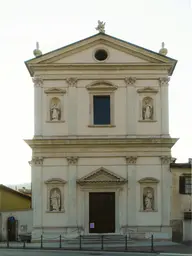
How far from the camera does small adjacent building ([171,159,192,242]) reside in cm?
3409

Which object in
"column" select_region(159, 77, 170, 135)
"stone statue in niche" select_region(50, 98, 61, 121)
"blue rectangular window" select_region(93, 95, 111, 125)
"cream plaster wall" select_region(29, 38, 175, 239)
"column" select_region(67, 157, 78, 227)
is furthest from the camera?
"blue rectangular window" select_region(93, 95, 111, 125)

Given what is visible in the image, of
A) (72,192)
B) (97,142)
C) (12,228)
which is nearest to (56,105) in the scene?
(97,142)

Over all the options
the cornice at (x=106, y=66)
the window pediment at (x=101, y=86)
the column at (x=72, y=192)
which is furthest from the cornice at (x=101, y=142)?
the cornice at (x=106, y=66)

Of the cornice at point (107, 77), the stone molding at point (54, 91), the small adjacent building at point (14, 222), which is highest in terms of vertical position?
the cornice at point (107, 77)

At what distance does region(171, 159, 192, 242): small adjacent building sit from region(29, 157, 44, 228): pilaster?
308 inches

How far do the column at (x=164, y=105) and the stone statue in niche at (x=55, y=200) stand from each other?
7216mm

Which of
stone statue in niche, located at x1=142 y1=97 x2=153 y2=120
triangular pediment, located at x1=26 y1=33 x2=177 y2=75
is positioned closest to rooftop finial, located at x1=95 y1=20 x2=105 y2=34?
triangular pediment, located at x1=26 y1=33 x2=177 y2=75

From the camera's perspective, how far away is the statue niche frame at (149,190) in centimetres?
3425

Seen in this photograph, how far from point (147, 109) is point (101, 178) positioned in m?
5.00

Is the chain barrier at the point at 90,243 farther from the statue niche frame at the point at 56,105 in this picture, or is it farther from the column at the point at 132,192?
the statue niche frame at the point at 56,105

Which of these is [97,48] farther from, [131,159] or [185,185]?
[185,185]

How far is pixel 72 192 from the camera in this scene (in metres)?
34.2

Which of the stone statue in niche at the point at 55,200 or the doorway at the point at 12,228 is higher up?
the stone statue in niche at the point at 55,200

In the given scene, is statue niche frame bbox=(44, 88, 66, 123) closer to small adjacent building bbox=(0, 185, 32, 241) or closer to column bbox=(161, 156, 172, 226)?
A: small adjacent building bbox=(0, 185, 32, 241)
